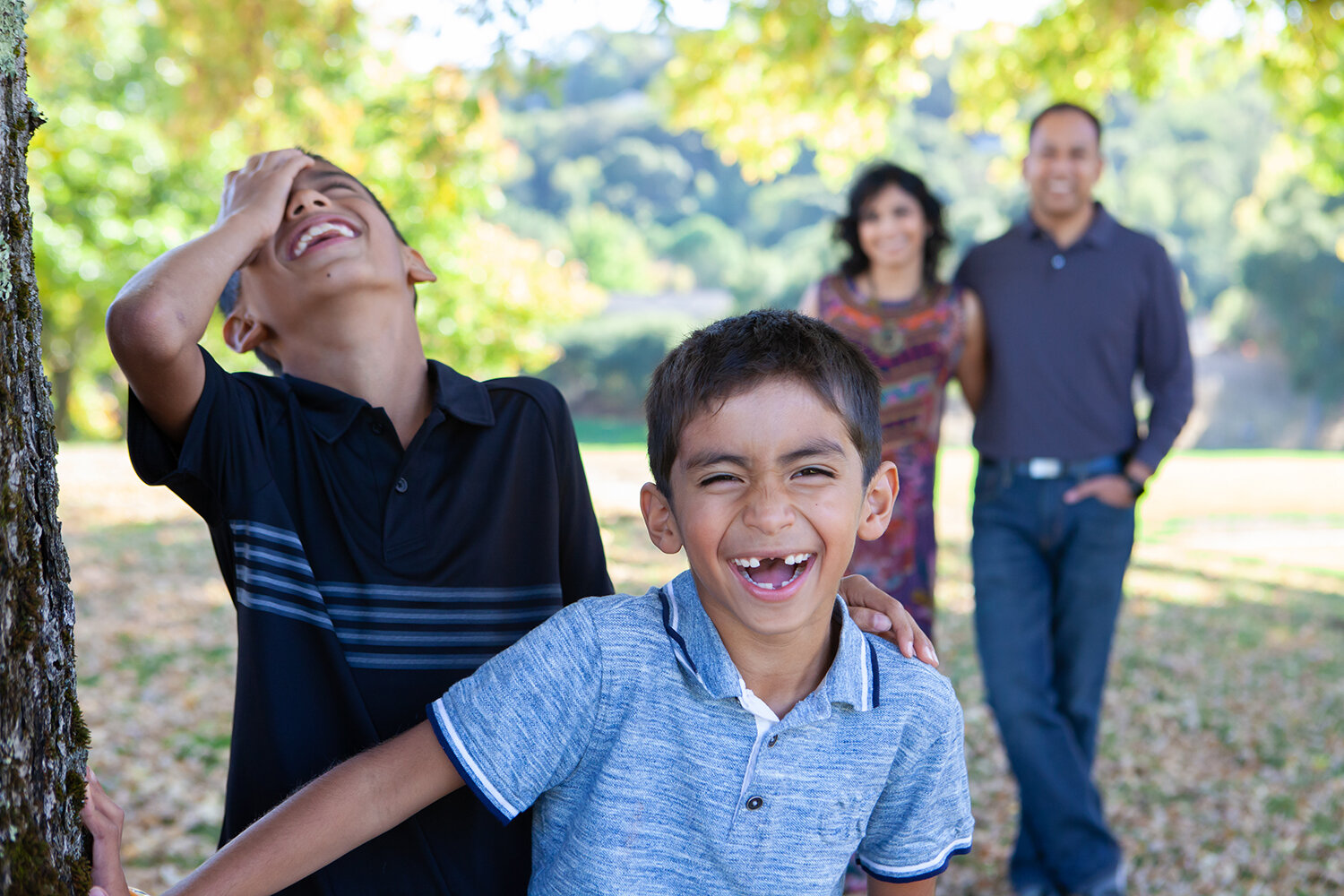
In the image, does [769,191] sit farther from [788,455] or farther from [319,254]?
[788,455]

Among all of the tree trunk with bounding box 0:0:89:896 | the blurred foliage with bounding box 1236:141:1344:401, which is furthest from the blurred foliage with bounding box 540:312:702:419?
the tree trunk with bounding box 0:0:89:896

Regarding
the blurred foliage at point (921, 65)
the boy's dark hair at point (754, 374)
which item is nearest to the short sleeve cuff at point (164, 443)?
the boy's dark hair at point (754, 374)

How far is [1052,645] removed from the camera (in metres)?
3.80

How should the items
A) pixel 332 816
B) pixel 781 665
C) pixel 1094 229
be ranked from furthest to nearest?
pixel 1094 229 → pixel 781 665 → pixel 332 816

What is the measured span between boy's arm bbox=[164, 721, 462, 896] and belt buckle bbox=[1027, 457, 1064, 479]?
2656 millimetres

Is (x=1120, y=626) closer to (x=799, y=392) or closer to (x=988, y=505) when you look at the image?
(x=988, y=505)

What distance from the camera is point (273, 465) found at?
5.65 feet

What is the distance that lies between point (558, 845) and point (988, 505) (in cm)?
254

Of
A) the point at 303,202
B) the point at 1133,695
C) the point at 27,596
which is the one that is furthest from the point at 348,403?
the point at 1133,695

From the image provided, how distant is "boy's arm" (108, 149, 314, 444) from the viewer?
60.1 inches

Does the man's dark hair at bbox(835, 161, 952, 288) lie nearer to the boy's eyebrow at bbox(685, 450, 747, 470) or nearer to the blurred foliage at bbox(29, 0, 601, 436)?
the boy's eyebrow at bbox(685, 450, 747, 470)

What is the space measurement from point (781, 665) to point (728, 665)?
11cm

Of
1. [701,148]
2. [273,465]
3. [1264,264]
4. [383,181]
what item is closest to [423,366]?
→ [273,465]

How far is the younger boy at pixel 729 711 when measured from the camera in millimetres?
1503
